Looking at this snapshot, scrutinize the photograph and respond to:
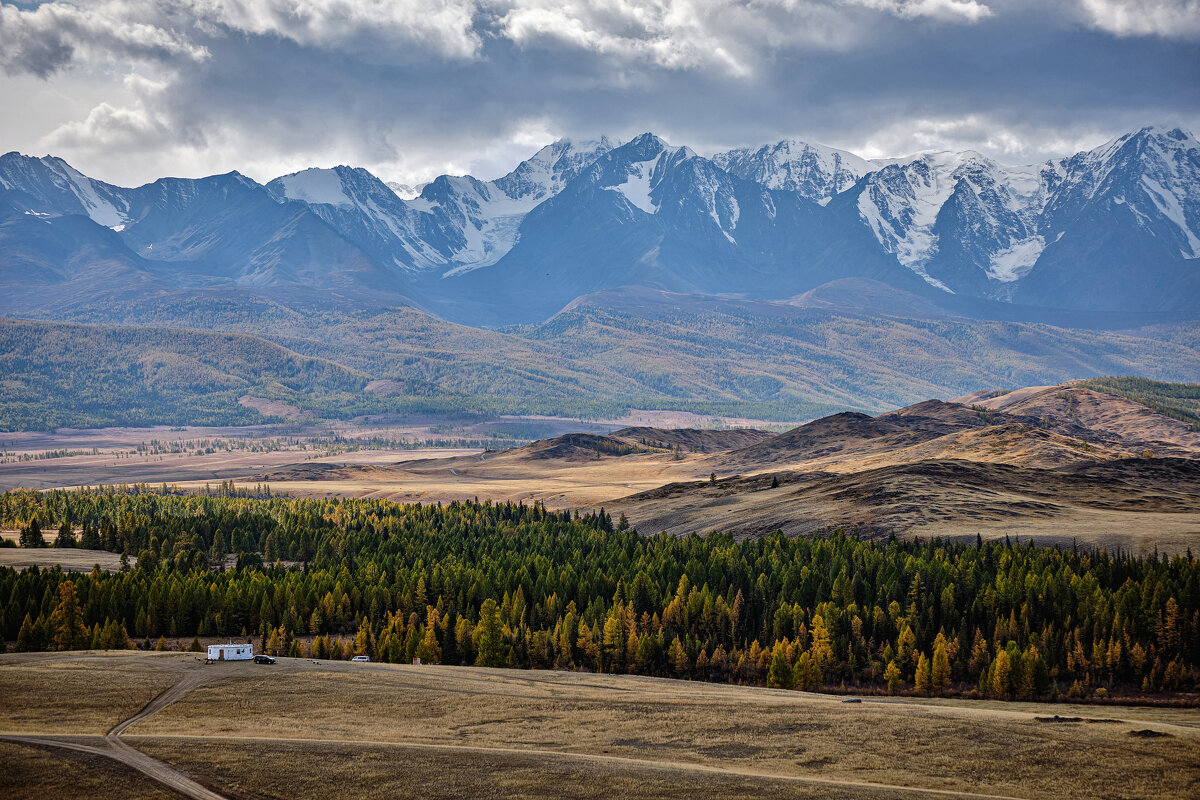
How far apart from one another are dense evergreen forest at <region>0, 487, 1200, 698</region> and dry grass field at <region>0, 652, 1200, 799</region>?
23.4 meters

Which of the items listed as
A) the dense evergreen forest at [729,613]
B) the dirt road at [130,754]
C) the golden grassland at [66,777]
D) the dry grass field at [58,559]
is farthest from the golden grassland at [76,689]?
the dry grass field at [58,559]

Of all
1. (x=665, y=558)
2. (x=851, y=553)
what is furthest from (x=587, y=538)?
(x=851, y=553)

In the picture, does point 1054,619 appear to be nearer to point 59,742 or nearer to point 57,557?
point 59,742

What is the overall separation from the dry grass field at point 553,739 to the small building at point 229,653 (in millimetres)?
5713

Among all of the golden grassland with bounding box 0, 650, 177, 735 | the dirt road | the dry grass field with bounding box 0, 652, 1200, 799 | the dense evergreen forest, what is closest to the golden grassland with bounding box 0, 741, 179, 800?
the dry grass field with bounding box 0, 652, 1200, 799

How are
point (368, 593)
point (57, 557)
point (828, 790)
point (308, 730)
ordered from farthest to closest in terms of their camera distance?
point (57, 557) < point (368, 593) < point (308, 730) < point (828, 790)

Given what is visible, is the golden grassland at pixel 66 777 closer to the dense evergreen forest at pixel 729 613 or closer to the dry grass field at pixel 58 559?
the dense evergreen forest at pixel 729 613

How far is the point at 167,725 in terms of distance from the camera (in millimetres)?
65375

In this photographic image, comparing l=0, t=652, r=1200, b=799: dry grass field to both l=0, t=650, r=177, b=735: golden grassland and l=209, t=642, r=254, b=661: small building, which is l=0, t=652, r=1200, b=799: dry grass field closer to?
l=0, t=650, r=177, b=735: golden grassland

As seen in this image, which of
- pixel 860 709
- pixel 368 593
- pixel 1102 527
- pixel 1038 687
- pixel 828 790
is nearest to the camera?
pixel 828 790

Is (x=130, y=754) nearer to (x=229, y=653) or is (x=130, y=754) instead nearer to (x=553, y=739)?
(x=553, y=739)

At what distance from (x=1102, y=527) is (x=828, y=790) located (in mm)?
130657

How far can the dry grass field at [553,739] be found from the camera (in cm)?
5519

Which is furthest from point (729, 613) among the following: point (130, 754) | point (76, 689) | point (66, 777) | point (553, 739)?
point (66, 777)
